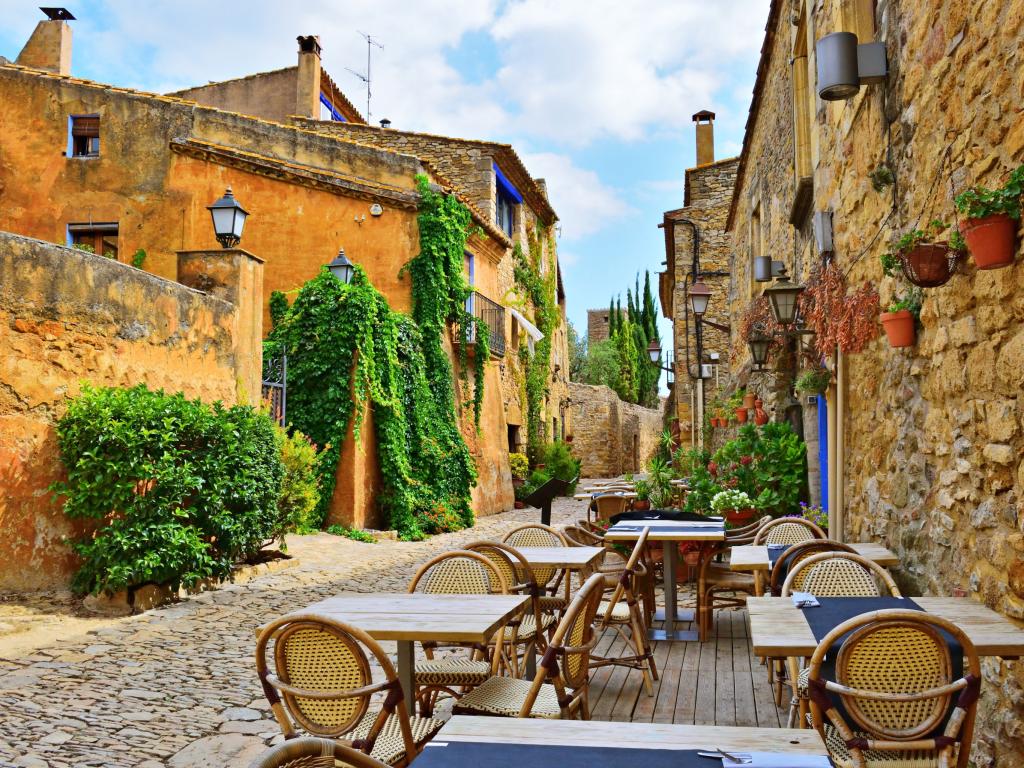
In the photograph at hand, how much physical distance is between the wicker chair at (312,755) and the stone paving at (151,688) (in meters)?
2.30

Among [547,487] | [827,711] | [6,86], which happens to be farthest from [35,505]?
[6,86]

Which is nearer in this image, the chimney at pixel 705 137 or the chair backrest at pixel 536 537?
the chair backrest at pixel 536 537

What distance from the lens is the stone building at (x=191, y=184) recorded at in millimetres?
13914

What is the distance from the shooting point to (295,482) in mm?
9500

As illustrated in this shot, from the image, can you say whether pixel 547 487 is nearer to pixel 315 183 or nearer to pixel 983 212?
pixel 983 212

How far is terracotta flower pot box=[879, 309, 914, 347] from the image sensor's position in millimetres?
4371

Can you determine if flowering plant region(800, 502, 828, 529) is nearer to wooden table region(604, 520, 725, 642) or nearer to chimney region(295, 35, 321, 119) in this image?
wooden table region(604, 520, 725, 642)

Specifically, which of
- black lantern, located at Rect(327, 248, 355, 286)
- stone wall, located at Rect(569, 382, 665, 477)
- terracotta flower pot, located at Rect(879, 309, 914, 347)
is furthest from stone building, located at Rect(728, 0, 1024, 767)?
stone wall, located at Rect(569, 382, 665, 477)

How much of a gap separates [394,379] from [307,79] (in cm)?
989

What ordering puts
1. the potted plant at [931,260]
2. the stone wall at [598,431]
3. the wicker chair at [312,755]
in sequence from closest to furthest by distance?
the wicker chair at [312,755] < the potted plant at [931,260] < the stone wall at [598,431]

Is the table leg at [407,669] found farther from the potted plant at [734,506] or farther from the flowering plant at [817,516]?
the potted plant at [734,506]

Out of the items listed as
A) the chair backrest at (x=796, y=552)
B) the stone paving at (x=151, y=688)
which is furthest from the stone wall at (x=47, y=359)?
the chair backrest at (x=796, y=552)

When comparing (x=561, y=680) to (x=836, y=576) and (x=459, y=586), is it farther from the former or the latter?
(x=836, y=576)

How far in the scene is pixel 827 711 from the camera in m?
2.55
